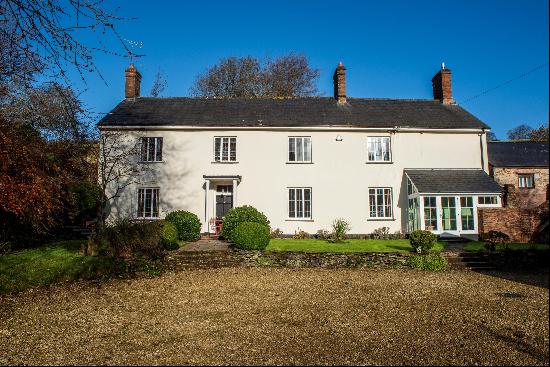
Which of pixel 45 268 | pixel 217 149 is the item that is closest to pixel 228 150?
pixel 217 149

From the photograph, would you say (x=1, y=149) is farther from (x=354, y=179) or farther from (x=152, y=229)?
(x=354, y=179)

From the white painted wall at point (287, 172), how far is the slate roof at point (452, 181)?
1.76 feet

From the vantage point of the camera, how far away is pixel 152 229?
1366cm

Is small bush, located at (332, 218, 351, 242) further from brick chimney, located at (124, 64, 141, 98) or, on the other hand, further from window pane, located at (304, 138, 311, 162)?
brick chimney, located at (124, 64, 141, 98)

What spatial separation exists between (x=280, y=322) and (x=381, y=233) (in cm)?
1448

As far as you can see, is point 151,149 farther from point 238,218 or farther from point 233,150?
point 238,218

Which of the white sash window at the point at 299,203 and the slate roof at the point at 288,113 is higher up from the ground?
the slate roof at the point at 288,113

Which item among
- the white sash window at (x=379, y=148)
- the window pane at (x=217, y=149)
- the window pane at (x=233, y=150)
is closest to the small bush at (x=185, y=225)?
the window pane at (x=217, y=149)

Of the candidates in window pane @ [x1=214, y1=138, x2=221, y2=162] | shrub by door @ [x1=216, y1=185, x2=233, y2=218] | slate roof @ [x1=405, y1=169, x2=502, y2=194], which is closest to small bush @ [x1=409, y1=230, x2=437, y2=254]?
slate roof @ [x1=405, y1=169, x2=502, y2=194]

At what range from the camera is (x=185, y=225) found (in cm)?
1767

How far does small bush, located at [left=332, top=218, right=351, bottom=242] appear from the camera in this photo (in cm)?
1828

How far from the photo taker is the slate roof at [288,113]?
2105cm

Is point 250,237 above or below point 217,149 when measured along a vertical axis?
below

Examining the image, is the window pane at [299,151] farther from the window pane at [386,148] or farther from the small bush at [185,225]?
the small bush at [185,225]
